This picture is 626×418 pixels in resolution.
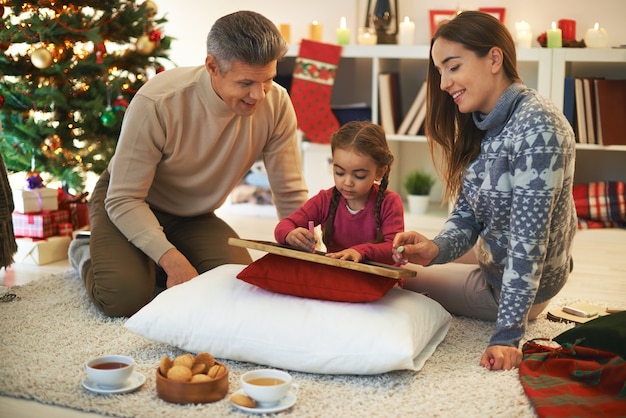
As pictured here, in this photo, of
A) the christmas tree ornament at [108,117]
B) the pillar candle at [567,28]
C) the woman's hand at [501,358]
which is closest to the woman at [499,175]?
the woman's hand at [501,358]

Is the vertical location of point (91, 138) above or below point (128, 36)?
below

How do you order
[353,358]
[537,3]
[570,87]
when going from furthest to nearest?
[537,3], [570,87], [353,358]

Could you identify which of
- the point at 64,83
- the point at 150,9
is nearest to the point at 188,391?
the point at 64,83

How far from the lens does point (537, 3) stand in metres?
3.96

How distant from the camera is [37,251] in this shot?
118 inches

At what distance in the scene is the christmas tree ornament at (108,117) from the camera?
327 centimetres

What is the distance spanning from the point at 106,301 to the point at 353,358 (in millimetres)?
850

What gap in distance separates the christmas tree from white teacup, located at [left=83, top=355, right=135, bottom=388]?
5.75 ft

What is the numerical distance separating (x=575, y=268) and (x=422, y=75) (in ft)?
5.09

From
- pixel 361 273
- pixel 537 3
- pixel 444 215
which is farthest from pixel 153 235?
pixel 537 3

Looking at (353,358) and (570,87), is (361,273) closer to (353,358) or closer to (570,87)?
(353,358)

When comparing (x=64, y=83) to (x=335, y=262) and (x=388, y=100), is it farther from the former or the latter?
(x=335, y=262)

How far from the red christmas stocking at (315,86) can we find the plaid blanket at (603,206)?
127cm

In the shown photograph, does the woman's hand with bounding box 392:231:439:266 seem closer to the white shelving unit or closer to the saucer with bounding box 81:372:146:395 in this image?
the saucer with bounding box 81:372:146:395
